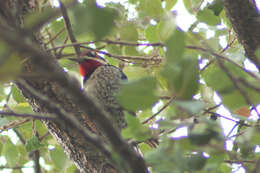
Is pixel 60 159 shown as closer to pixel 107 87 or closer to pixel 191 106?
pixel 107 87

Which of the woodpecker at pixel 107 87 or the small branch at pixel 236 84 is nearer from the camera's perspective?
the small branch at pixel 236 84

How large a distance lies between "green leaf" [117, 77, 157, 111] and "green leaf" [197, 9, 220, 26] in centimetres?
111

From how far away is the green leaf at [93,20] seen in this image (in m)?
0.70

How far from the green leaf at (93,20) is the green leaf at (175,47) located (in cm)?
15

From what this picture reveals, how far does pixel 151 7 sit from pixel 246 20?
454mm

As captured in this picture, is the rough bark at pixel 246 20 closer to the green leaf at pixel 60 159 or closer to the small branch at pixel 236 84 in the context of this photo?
the small branch at pixel 236 84

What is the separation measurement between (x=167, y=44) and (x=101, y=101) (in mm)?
1421

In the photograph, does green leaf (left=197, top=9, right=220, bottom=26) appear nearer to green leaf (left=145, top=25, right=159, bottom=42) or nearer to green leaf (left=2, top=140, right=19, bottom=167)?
green leaf (left=145, top=25, right=159, bottom=42)

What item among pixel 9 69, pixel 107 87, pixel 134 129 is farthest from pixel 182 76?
pixel 107 87

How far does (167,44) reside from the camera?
83 cm

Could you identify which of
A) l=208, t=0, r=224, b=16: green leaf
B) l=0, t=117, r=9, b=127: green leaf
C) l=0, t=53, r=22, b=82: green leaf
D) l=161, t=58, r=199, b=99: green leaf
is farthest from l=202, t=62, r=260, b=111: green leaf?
l=0, t=117, r=9, b=127: green leaf

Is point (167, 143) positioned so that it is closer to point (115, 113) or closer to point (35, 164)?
point (115, 113)

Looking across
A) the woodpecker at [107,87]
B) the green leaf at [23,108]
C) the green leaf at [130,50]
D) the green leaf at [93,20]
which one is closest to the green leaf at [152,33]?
the green leaf at [130,50]

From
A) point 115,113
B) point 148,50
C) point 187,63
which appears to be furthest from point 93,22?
point 148,50
